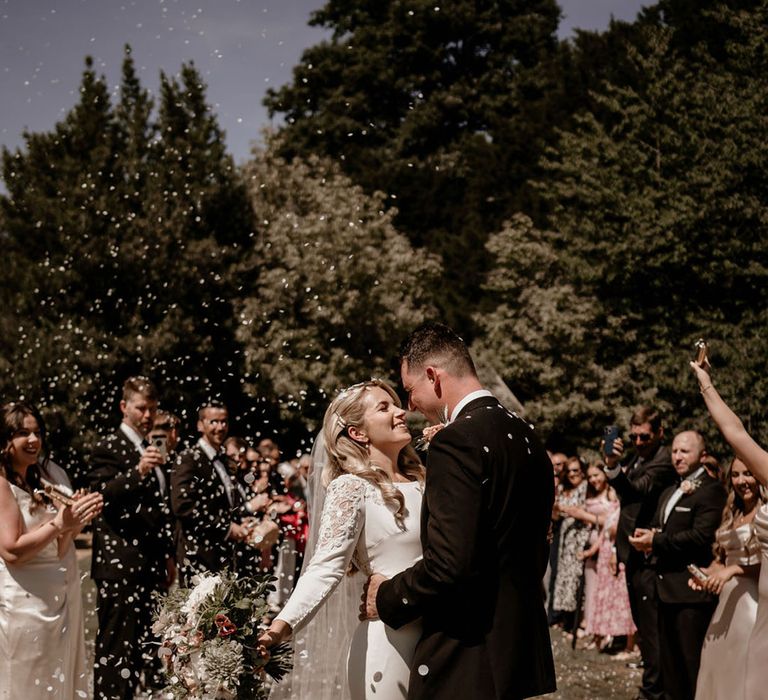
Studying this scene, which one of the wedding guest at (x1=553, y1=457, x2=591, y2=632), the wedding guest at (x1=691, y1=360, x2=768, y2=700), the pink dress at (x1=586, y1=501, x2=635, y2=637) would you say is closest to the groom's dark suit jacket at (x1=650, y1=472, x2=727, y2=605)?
the wedding guest at (x1=691, y1=360, x2=768, y2=700)

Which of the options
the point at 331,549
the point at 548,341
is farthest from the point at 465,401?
the point at 548,341

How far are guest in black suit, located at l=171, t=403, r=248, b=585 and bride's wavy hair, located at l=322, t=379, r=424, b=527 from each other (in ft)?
10.6

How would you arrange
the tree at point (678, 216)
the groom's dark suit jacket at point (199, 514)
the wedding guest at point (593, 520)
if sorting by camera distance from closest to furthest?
the groom's dark suit jacket at point (199, 514) < the wedding guest at point (593, 520) < the tree at point (678, 216)

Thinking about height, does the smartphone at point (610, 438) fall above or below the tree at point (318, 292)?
below

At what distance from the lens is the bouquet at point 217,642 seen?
11.7ft

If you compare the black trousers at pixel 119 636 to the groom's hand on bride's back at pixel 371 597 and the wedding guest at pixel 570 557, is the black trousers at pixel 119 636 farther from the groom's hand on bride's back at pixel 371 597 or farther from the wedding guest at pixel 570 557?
the wedding guest at pixel 570 557

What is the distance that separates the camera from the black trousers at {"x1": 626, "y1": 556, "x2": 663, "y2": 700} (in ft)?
23.6

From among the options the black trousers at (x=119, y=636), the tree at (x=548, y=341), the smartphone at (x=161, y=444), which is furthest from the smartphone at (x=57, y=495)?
the tree at (x=548, y=341)

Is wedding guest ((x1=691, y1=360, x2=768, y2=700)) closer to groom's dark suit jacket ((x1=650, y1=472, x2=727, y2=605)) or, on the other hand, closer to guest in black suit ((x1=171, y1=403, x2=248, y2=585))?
groom's dark suit jacket ((x1=650, y1=472, x2=727, y2=605))

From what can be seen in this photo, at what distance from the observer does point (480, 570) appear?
328 centimetres

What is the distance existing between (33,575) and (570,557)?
6622 mm

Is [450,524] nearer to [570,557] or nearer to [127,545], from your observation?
[127,545]

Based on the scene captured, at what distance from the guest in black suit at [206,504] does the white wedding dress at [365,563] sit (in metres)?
3.50

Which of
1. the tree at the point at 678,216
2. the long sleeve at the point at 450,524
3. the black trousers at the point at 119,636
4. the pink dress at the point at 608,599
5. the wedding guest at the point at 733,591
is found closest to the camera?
the long sleeve at the point at 450,524
